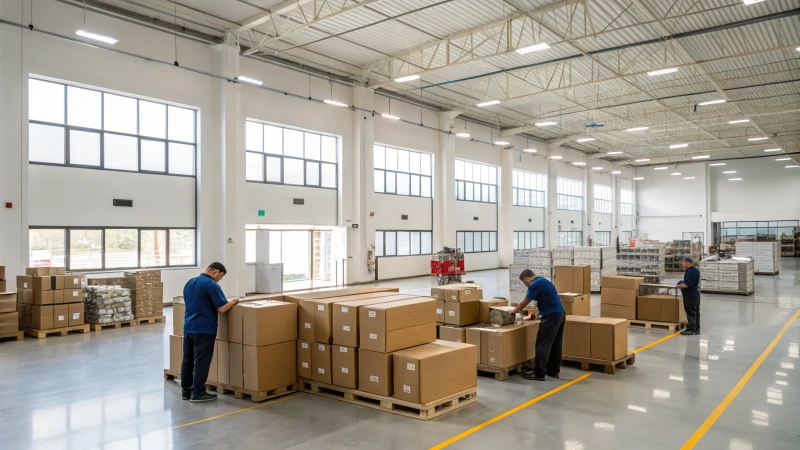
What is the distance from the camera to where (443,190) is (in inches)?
942

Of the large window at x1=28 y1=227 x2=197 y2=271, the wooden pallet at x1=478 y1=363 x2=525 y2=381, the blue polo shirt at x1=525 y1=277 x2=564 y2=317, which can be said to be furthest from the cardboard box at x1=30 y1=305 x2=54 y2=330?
the blue polo shirt at x1=525 y1=277 x2=564 y2=317

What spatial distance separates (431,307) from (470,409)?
1.25 meters

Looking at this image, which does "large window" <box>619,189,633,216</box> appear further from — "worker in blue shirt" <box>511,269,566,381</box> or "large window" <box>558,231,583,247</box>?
"worker in blue shirt" <box>511,269,566,381</box>

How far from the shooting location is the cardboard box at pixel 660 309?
1080 cm

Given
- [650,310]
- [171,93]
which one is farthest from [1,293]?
[650,310]

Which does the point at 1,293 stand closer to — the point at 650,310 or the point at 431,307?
the point at 431,307

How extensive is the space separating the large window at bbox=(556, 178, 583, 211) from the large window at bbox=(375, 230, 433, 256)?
1405 cm

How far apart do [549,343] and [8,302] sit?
987 cm

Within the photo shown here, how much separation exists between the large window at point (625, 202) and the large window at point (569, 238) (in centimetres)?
749

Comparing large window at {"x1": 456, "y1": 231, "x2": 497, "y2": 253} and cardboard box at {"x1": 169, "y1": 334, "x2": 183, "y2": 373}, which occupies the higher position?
large window at {"x1": 456, "y1": 231, "x2": 497, "y2": 253}

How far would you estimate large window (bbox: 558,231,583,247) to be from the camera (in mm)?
34459

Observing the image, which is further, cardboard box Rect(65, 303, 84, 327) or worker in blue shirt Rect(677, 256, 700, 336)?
cardboard box Rect(65, 303, 84, 327)

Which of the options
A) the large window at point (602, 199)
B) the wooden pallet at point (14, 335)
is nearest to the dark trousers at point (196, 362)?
the wooden pallet at point (14, 335)

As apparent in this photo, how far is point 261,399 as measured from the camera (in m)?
6.00
